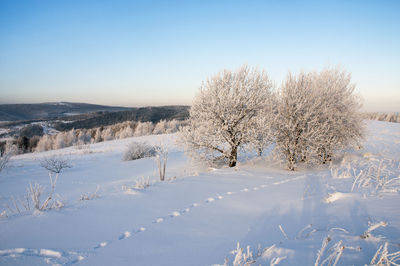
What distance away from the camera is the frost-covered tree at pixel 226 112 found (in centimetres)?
901

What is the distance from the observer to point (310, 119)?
28.7 feet

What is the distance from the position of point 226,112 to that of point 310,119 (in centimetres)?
354

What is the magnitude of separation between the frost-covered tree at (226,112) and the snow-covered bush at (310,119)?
110 centimetres

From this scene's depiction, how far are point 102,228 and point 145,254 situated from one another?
0.98 m

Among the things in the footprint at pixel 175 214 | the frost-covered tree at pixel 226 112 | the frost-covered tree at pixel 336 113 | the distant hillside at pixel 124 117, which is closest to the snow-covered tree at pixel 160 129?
the distant hillside at pixel 124 117

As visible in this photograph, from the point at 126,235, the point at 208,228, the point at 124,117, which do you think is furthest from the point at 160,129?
the point at 124,117

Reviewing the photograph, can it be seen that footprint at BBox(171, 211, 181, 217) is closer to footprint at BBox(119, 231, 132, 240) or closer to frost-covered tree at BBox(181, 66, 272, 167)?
footprint at BBox(119, 231, 132, 240)

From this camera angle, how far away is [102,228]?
297 cm

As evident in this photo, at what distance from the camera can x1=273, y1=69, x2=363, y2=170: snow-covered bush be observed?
28.0 feet

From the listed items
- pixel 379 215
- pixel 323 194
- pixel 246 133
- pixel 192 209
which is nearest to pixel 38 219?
pixel 192 209

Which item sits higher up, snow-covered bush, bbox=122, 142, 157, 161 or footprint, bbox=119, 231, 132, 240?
footprint, bbox=119, 231, 132, 240

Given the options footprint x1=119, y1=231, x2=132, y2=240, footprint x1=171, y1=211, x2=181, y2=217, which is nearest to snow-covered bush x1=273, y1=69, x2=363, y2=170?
footprint x1=171, y1=211, x2=181, y2=217

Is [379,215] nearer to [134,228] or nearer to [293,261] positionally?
[293,261]

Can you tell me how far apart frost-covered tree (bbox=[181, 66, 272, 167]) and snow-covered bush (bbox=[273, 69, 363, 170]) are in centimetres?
110
